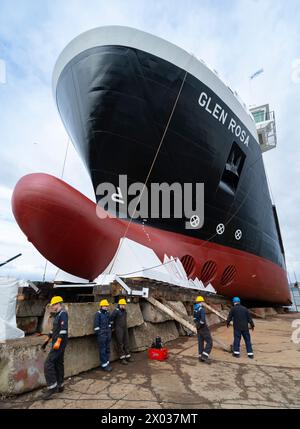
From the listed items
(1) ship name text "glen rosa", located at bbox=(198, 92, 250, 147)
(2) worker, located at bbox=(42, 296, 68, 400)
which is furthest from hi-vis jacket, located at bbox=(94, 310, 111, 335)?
(1) ship name text "glen rosa", located at bbox=(198, 92, 250, 147)

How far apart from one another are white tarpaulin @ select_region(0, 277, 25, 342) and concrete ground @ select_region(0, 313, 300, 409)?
138 centimetres

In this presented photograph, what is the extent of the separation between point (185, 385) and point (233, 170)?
25.0 ft

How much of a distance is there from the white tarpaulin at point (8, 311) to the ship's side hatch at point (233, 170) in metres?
6.72

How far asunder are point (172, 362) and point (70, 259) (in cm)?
289

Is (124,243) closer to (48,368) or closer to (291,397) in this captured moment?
(48,368)

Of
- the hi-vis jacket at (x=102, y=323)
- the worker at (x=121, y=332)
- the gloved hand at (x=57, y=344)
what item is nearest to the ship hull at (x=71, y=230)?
the worker at (x=121, y=332)

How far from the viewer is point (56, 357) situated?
351cm

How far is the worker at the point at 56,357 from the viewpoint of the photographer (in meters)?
3.40

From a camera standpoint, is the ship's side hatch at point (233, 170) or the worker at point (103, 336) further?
the ship's side hatch at point (233, 170)

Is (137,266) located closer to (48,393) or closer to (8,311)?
(8,311)

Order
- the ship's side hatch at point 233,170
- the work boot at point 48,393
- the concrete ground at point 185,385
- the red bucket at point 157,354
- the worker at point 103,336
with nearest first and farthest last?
1. the concrete ground at point 185,385
2. the work boot at point 48,393
3. the worker at point 103,336
4. the red bucket at point 157,354
5. the ship's side hatch at point 233,170

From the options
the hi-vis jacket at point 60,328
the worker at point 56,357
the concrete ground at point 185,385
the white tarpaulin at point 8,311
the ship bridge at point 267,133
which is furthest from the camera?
the ship bridge at point 267,133

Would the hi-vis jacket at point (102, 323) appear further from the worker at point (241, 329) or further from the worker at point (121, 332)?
the worker at point (241, 329)

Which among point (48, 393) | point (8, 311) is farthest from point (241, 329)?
point (8, 311)
